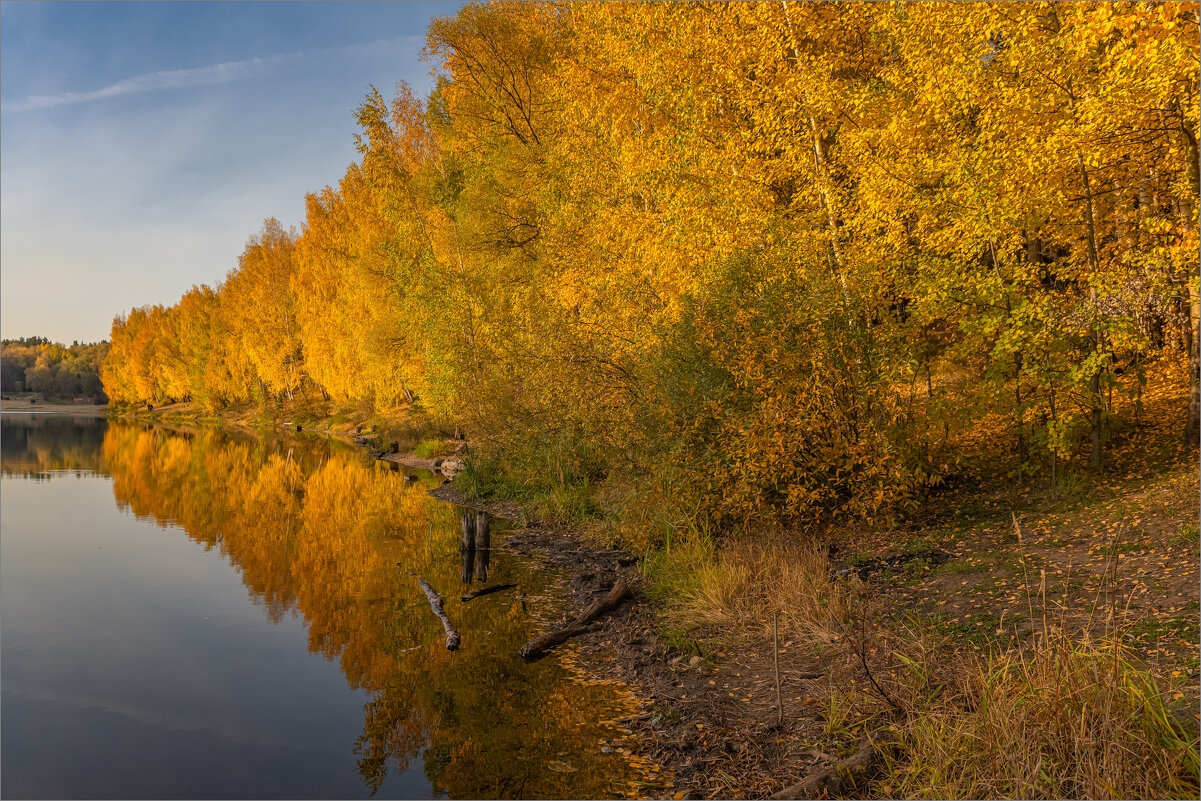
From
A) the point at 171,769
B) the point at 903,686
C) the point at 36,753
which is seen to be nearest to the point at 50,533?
the point at 36,753

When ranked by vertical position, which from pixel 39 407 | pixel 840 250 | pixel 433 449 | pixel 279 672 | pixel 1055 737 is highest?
pixel 39 407

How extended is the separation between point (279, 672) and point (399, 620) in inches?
63.0

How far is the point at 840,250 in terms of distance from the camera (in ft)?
36.8

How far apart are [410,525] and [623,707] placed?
33.8 feet

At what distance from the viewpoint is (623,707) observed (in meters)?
6.53

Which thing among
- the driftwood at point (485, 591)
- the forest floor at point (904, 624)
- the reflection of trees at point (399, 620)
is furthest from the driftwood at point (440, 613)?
the forest floor at point (904, 624)

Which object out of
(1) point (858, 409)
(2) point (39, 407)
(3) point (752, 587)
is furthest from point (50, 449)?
(2) point (39, 407)

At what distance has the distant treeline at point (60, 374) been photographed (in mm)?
107500

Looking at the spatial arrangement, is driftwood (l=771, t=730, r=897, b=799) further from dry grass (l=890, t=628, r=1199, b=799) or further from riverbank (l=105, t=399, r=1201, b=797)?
dry grass (l=890, t=628, r=1199, b=799)

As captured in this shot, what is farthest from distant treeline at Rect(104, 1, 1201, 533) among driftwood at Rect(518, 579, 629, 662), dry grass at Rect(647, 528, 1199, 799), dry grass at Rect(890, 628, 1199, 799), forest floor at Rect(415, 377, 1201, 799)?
dry grass at Rect(890, 628, 1199, 799)

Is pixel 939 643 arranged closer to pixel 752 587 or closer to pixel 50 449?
pixel 752 587

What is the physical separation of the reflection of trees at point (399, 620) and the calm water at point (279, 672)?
3 cm

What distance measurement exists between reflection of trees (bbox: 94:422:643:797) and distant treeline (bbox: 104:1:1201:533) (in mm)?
3190

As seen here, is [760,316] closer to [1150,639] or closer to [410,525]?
[1150,639]
